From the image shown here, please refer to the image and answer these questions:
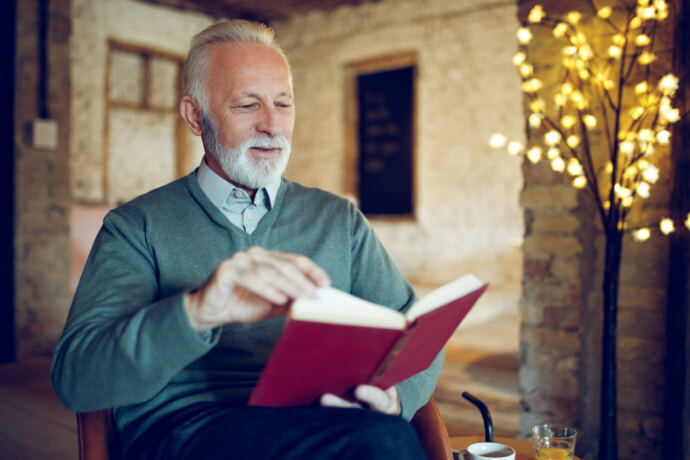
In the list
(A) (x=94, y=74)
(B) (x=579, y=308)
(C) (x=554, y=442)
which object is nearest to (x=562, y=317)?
(B) (x=579, y=308)

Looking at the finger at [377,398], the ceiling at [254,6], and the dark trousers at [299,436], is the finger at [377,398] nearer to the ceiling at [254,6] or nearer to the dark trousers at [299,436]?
the dark trousers at [299,436]

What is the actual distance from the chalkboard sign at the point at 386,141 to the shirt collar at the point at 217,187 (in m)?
5.20

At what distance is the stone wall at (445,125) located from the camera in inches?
227

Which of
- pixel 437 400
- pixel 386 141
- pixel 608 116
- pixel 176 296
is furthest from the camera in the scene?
pixel 386 141

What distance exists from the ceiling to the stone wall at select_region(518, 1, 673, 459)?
4.92 m

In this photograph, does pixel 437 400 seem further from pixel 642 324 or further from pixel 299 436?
pixel 299 436

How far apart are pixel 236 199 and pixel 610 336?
1318mm

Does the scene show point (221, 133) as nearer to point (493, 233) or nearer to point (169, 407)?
point (169, 407)

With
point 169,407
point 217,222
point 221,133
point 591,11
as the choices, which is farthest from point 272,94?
point 591,11

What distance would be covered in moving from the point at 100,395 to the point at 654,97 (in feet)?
6.45

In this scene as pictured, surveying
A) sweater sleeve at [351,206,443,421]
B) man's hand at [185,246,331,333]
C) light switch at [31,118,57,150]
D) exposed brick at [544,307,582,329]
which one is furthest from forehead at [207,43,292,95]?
light switch at [31,118,57,150]

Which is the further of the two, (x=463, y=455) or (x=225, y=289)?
(x=463, y=455)

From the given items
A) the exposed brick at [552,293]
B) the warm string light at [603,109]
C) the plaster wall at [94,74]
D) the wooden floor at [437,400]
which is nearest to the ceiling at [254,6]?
the plaster wall at [94,74]

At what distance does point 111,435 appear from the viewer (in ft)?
4.08
